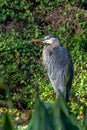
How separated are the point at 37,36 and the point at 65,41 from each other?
565mm

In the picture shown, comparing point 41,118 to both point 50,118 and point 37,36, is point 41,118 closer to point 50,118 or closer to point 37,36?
point 50,118

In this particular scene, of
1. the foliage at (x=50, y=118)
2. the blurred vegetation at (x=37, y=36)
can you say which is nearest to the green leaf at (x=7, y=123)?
the foliage at (x=50, y=118)

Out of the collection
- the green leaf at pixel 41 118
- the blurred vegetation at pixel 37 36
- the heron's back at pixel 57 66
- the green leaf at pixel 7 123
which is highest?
the green leaf at pixel 41 118

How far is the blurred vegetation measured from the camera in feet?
28.2

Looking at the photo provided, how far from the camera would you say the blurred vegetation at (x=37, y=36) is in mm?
8586

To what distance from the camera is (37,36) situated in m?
10.3

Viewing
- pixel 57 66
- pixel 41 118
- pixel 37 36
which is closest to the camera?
pixel 41 118

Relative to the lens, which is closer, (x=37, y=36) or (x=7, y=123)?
(x=7, y=123)

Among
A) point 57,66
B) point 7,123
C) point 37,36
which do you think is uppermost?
point 7,123

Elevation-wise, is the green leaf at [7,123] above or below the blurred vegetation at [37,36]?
above

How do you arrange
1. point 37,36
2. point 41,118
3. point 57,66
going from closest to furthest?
point 41,118, point 57,66, point 37,36

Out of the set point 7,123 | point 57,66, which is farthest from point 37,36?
point 7,123

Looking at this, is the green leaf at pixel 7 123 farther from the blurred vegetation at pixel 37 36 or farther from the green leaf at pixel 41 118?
the blurred vegetation at pixel 37 36

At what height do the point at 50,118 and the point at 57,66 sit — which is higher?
the point at 50,118
